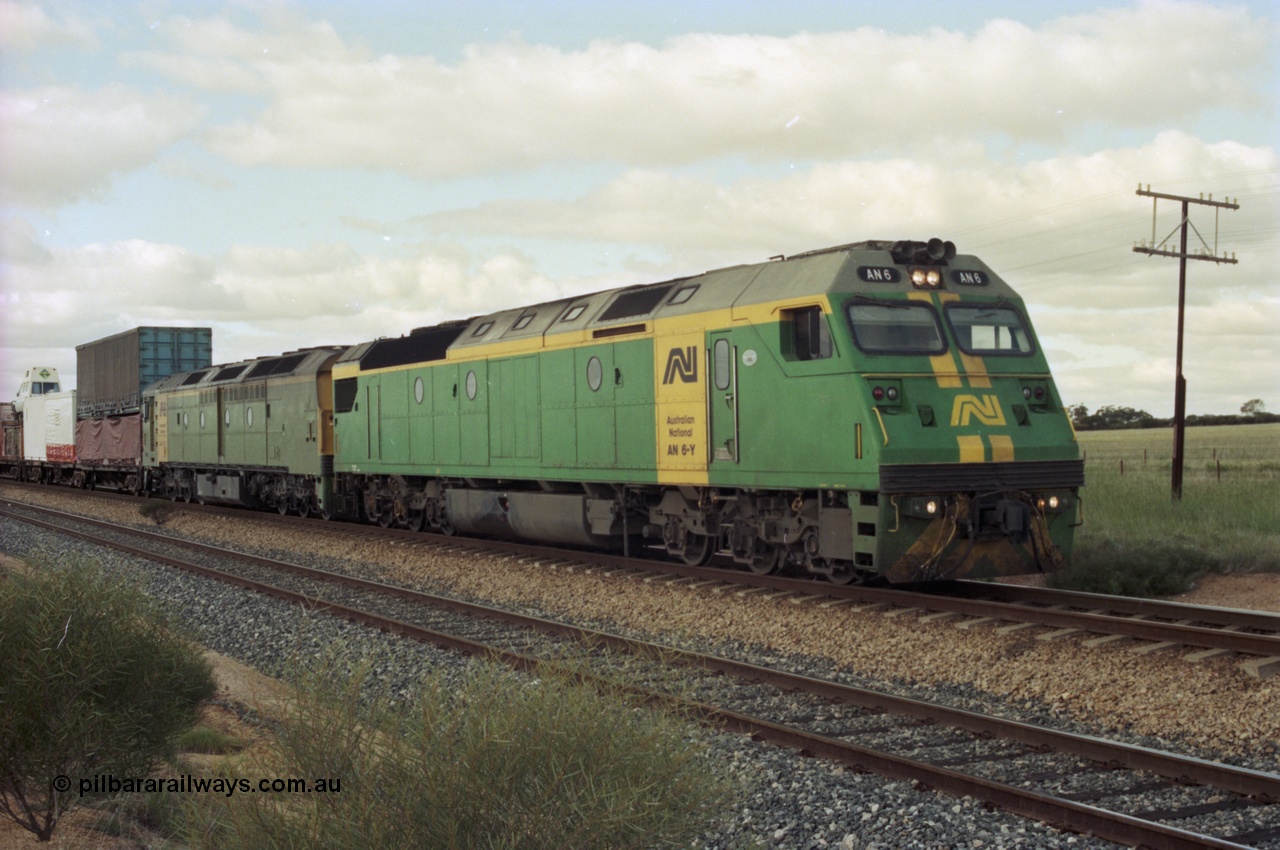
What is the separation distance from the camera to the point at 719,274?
46.0 feet

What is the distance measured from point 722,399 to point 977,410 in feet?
9.66

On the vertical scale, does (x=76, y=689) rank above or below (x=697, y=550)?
above

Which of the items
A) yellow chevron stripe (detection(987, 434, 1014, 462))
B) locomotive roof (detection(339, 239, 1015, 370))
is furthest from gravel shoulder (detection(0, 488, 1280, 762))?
locomotive roof (detection(339, 239, 1015, 370))

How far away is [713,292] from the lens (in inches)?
538

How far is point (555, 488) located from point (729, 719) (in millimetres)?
9569

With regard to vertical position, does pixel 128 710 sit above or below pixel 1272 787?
above

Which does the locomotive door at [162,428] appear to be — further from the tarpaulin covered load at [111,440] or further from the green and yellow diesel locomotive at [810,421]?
the green and yellow diesel locomotive at [810,421]

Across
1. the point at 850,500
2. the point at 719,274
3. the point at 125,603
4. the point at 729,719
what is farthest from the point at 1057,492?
the point at 125,603

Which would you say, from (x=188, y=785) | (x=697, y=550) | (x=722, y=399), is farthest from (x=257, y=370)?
(x=188, y=785)

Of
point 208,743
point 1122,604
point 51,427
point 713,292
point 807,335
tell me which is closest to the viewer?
point 208,743

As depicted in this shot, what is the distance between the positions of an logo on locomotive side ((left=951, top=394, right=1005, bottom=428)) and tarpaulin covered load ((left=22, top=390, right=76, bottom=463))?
130 feet

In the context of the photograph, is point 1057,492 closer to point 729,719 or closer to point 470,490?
point 729,719

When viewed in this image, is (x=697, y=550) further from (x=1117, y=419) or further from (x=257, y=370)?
(x=1117, y=419)

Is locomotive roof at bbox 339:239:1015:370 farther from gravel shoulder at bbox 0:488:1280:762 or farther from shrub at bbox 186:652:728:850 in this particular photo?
shrub at bbox 186:652:728:850
